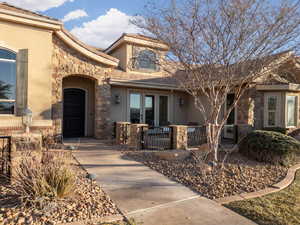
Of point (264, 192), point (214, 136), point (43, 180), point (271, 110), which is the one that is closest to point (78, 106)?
point (214, 136)

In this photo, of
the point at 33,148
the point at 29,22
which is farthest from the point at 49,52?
the point at 33,148

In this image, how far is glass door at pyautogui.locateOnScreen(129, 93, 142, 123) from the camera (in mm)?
11303

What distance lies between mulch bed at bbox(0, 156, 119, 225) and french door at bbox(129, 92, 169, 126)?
783 cm

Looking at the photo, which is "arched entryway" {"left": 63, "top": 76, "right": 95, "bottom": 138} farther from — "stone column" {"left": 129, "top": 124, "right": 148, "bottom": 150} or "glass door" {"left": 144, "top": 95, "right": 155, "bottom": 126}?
"stone column" {"left": 129, "top": 124, "right": 148, "bottom": 150}

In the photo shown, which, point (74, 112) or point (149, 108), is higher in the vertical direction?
point (149, 108)

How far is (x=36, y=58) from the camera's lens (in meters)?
7.34

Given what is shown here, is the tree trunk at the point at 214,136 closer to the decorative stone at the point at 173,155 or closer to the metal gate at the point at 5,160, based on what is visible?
the decorative stone at the point at 173,155

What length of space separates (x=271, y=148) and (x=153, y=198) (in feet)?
14.7

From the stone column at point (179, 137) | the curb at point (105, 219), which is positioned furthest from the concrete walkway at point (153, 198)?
the stone column at point (179, 137)

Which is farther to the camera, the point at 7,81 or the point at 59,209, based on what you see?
Result: the point at 7,81

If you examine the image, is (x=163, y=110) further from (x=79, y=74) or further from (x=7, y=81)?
(x=7, y=81)

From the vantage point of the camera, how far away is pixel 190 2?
5.02 meters

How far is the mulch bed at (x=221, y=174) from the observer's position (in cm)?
422

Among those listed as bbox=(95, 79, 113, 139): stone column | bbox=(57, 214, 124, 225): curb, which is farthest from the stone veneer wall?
bbox=(57, 214, 124, 225): curb
